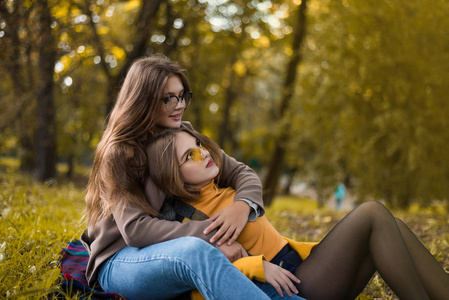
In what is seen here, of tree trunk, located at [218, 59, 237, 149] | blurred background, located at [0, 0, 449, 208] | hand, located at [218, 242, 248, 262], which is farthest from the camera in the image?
tree trunk, located at [218, 59, 237, 149]

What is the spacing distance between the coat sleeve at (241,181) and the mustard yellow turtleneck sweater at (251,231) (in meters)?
0.09

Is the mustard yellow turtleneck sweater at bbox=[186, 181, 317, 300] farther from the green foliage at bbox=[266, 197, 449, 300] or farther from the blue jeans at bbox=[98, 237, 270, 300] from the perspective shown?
the green foliage at bbox=[266, 197, 449, 300]

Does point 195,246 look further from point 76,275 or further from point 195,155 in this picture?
point 76,275

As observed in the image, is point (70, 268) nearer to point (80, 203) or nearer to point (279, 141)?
point (80, 203)

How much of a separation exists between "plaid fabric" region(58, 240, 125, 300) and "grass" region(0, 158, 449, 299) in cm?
6

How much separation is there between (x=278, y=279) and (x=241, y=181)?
0.72 m

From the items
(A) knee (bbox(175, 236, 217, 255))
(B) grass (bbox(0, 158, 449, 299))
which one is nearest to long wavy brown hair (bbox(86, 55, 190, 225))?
(A) knee (bbox(175, 236, 217, 255))

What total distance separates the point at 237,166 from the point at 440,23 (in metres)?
7.15

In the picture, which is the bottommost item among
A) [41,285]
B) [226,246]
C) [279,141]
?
[279,141]

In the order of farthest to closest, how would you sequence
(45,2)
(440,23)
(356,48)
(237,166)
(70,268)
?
(356,48)
(440,23)
(45,2)
(237,166)
(70,268)

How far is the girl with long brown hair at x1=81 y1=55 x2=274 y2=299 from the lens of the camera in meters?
2.03

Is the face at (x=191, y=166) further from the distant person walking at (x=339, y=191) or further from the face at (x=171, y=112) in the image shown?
the distant person walking at (x=339, y=191)

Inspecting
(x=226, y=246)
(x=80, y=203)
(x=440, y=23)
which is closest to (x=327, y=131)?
(x=440, y=23)

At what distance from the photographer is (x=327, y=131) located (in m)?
9.95
